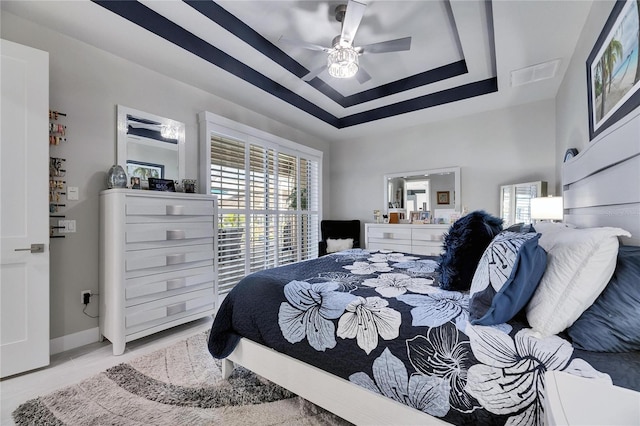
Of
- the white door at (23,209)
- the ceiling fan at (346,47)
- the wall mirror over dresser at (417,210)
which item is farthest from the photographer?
the wall mirror over dresser at (417,210)

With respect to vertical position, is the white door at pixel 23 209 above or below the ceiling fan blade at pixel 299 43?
below

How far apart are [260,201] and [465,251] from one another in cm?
283

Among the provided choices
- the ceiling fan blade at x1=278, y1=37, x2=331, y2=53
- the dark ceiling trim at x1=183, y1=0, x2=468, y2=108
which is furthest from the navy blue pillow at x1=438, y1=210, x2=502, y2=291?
the dark ceiling trim at x1=183, y1=0, x2=468, y2=108

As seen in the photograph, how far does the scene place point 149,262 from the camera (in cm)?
232

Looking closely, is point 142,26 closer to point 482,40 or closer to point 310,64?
point 310,64

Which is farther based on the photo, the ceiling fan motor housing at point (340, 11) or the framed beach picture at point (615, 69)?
the ceiling fan motor housing at point (340, 11)

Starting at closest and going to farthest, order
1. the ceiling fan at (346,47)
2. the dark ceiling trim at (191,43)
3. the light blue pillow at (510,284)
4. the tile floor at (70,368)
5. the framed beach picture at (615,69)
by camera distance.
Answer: the light blue pillow at (510,284) → the framed beach picture at (615,69) → the tile floor at (70,368) → the dark ceiling trim at (191,43) → the ceiling fan at (346,47)

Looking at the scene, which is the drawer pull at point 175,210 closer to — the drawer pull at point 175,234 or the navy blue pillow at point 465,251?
the drawer pull at point 175,234

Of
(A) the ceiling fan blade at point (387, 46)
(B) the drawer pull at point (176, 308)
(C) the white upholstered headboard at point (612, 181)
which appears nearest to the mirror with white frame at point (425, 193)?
(C) the white upholstered headboard at point (612, 181)

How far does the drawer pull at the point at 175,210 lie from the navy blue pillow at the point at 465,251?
2.27 metres

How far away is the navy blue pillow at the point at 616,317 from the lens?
2.72 feet

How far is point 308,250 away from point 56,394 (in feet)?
10.9

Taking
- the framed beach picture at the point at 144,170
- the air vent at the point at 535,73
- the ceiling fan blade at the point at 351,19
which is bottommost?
the framed beach picture at the point at 144,170

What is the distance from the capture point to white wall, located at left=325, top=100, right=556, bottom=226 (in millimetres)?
3457
